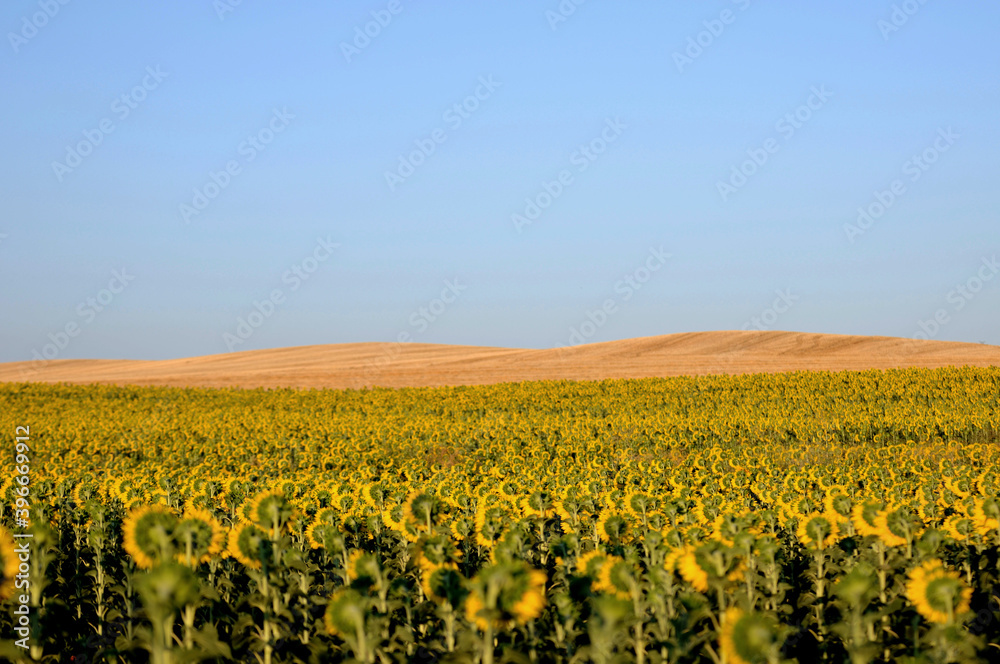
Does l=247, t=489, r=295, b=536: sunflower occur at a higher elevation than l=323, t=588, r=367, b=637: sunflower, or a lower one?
higher

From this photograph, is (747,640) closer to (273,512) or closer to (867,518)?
(273,512)

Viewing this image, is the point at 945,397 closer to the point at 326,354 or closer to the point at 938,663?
the point at 938,663

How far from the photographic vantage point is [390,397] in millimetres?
31375

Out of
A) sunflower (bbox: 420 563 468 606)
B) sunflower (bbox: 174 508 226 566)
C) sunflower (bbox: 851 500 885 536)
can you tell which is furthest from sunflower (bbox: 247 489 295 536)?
sunflower (bbox: 851 500 885 536)

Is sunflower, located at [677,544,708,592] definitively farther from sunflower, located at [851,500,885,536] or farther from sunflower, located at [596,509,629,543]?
sunflower, located at [851,500,885,536]

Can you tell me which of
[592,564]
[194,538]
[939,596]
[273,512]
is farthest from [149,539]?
[939,596]

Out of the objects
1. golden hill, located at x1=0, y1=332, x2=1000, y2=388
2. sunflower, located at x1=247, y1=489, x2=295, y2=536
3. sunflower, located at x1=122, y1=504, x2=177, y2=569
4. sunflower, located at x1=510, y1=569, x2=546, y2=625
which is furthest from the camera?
golden hill, located at x1=0, y1=332, x2=1000, y2=388

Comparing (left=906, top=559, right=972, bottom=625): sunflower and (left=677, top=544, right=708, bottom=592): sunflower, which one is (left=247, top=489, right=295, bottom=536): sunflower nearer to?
(left=677, top=544, right=708, bottom=592): sunflower

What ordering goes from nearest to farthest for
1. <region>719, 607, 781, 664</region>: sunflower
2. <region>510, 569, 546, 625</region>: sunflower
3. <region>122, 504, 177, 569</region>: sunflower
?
1. <region>719, 607, 781, 664</region>: sunflower
2. <region>510, 569, 546, 625</region>: sunflower
3. <region>122, 504, 177, 569</region>: sunflower

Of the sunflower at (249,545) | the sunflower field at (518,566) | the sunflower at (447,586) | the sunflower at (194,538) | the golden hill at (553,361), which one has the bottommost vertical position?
the sunflower field at (518,566)

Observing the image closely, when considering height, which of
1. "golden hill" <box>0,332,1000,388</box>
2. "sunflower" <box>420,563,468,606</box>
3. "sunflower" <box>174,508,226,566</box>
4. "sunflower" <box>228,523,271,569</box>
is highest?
"golden hill" <box>0,332,1000,388</box>

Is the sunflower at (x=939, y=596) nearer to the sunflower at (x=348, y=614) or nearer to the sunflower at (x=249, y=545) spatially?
the sunflower at (x=348, y=614)

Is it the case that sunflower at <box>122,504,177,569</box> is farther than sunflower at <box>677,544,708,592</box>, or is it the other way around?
sunflower at <box>677,544,708,592</box>

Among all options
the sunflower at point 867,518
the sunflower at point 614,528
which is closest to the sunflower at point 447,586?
the sunflower at point 614,528
